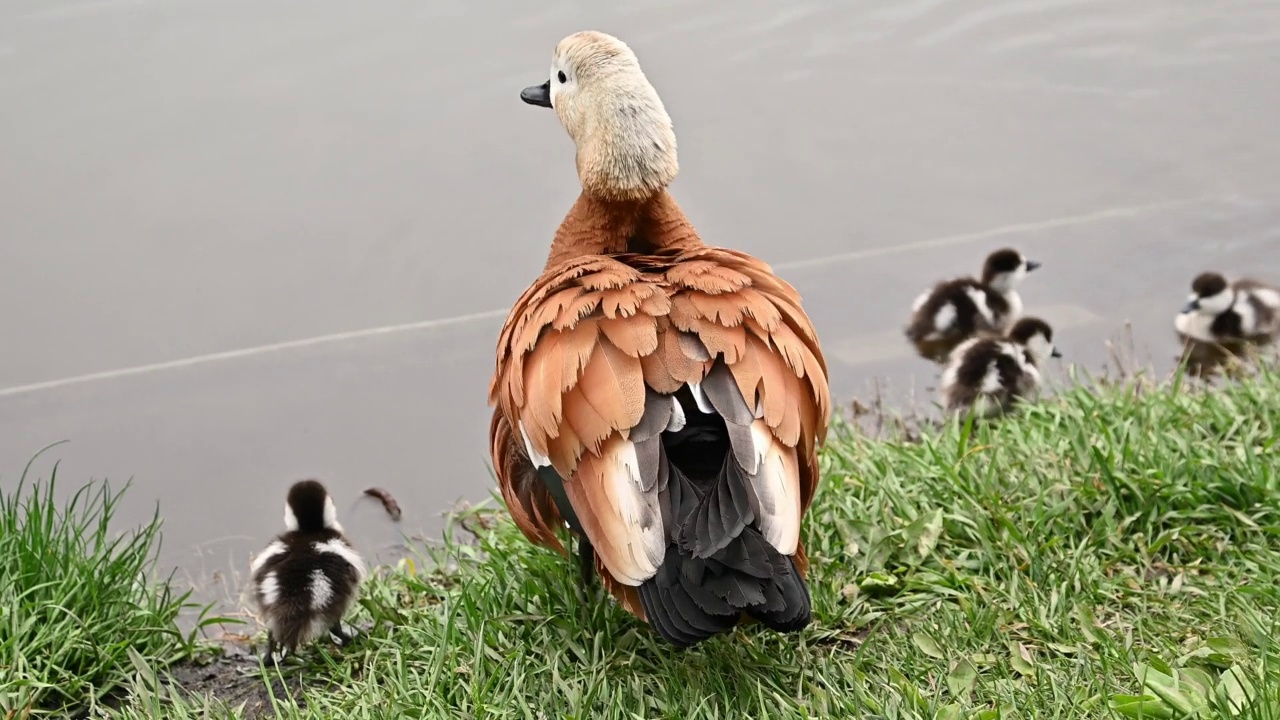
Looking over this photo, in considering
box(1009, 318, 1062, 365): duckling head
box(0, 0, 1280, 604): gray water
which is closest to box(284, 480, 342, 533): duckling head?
box(0, 0, 1280, 604): gray water

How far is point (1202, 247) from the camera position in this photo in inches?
179

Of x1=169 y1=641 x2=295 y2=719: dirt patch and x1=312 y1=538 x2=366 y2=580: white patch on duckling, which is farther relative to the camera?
x1=312 y1=538 x2=366 y2=580: white patch on duckling

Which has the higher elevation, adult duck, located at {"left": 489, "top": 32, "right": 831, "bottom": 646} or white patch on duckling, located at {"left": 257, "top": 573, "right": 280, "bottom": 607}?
adult duck, located at {"left": 489, "top": 32, "right": 831, "bottom": 646}

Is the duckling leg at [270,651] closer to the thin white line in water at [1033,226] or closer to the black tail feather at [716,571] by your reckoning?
the black tail feather at [716,571]

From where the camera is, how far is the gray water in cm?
377

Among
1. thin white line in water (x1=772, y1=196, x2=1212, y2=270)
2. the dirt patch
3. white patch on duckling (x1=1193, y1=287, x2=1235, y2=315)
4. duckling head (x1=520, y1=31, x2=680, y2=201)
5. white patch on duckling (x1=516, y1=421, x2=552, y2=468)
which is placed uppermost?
duckling head (x1=520, y1=31, x2=680, y2=201)

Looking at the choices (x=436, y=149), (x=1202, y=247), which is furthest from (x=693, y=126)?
(x=1202, y=247)

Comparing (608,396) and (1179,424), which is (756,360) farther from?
(1179,424)

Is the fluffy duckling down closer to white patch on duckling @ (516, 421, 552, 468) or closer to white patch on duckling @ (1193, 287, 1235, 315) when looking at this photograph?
white patch on duckling @ (1193, 287, 1235, 315)

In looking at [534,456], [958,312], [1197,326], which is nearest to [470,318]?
[958,312]

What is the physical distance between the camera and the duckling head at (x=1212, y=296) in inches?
155

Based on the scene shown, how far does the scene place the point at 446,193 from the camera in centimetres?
445

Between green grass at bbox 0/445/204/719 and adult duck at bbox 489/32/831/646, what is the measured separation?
0.85 m

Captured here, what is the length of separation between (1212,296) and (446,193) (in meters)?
2.68
